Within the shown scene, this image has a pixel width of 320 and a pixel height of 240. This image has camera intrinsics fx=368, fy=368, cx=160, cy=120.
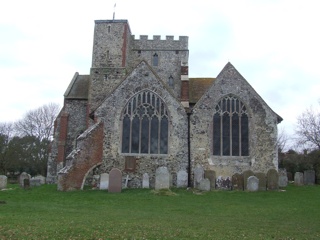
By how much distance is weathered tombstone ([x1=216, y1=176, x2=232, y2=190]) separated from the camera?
927 inches

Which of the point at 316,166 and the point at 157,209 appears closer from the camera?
the point at 157,209

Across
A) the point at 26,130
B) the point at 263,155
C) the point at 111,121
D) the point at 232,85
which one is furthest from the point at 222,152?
the point at 26,130

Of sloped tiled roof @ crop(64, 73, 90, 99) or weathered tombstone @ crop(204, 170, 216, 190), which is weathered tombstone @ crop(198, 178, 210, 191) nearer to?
weathered tombstone @ crop(204, 170, 216, 190)

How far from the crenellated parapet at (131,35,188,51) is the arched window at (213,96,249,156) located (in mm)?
11942

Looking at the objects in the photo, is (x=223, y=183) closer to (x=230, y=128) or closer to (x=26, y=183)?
(x=230, y=128)

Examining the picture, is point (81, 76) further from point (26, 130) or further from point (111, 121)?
point (26, 130)

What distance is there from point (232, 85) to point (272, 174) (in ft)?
22.7

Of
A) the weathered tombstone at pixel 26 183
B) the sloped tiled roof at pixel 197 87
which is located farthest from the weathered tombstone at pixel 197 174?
the weathered tombstone at pixel 26 183

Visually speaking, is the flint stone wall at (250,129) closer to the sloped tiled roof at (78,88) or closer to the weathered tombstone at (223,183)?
the weathered tombstone at (223,183)

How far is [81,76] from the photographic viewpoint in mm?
36312

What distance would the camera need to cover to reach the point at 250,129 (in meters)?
25.1

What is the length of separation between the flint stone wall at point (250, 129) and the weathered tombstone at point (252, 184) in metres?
2.71

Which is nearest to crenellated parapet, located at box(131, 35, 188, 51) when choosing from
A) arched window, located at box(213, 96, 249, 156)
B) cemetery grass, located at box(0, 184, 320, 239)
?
arched window, located at box(213, 96, 249, 156)

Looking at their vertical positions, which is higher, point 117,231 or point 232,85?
point 232,85
